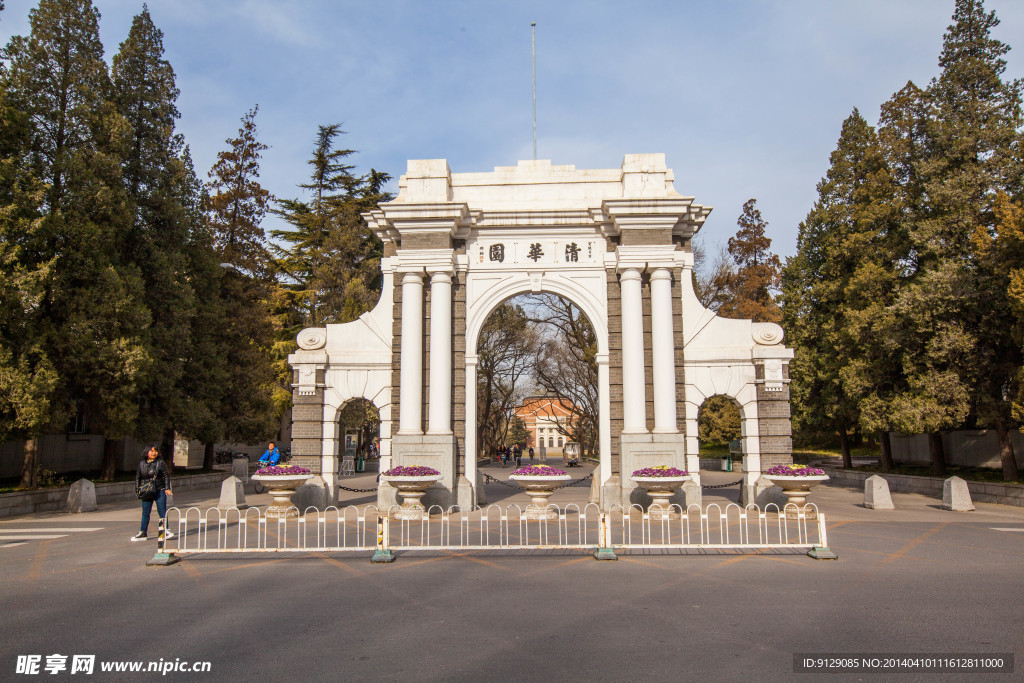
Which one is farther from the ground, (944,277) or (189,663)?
(944,277)

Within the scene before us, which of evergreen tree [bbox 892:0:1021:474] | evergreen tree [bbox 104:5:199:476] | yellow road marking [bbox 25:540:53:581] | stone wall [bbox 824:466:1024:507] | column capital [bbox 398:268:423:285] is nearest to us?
yellow road marking [bbox 25:540:53:581]

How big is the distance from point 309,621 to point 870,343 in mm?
19368

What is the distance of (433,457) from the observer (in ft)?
47.8

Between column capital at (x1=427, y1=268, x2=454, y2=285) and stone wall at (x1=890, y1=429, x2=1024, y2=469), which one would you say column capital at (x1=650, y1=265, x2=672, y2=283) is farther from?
stone wall at (x1=890, y1=429, x2=1024, y2=469)

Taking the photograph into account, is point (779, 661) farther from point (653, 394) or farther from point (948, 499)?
point (948, 499)

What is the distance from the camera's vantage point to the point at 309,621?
6430 millimetres

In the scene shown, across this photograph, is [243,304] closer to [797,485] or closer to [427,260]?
[427,260]

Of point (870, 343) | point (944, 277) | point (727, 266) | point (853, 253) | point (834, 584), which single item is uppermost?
point (727, 266)

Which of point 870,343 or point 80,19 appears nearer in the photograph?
point 80,19

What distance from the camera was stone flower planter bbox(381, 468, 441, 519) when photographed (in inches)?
520

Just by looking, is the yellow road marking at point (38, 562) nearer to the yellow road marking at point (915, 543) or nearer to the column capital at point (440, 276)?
the column capital at point (440, 276)

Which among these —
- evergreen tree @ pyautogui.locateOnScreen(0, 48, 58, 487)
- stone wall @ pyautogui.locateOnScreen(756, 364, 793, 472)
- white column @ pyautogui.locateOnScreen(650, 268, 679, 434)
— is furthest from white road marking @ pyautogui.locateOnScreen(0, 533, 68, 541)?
stone wall @ pyautogui.locateOnScreen(756, 364, 793, 472)

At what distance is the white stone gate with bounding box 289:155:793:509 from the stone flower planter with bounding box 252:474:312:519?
5.33 ft

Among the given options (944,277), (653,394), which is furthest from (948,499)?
(653,394)
